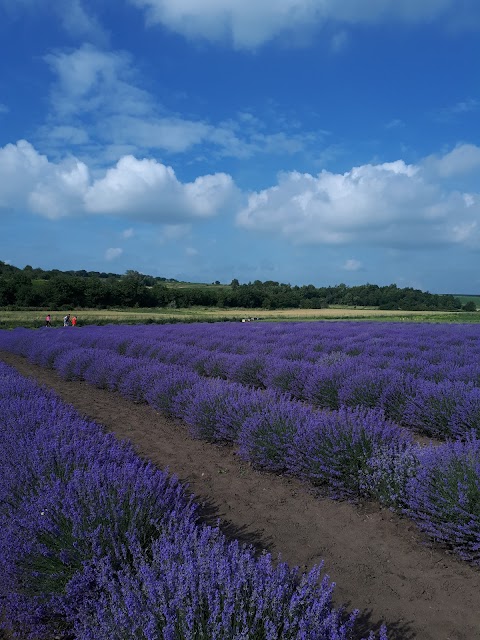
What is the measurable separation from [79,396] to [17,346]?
8876mm

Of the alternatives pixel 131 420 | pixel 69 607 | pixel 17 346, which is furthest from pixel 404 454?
pixel 17 346

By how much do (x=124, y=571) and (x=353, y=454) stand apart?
2180 millimetres

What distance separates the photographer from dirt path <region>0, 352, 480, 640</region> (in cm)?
222

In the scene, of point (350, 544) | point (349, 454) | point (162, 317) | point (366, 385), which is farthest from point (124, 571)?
point (162, 317)

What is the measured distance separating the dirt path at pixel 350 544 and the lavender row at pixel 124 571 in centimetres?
30

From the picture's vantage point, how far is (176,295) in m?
64.0

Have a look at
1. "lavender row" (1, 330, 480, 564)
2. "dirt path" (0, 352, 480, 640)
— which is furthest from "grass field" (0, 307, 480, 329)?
"dirt path" (0, 352, 480, 640)

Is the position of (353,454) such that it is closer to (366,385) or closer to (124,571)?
(124,571)

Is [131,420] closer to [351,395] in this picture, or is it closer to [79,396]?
[79,396]

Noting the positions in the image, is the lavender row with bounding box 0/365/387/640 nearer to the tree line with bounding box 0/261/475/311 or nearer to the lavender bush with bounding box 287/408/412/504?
the lavender bush with bounding box 287/408/412/504

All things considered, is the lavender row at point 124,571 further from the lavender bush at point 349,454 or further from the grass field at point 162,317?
the grass field at point 162,317

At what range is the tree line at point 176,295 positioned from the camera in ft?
169

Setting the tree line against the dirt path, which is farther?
the tree line

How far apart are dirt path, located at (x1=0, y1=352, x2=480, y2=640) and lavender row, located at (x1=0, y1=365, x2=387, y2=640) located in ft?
0.99
